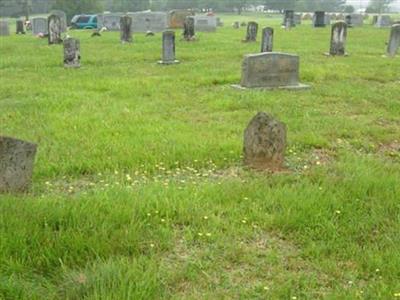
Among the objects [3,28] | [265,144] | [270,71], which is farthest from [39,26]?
[265,144]

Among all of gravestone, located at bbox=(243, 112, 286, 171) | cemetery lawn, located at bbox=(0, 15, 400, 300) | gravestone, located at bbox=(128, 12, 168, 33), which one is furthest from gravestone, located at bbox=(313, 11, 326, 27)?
gravestone, located at bbox=(243, 112, 286, 171)

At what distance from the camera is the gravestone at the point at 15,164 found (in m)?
4.56

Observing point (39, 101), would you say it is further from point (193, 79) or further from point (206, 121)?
point (193, 79)

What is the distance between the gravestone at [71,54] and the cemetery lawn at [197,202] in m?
4.77

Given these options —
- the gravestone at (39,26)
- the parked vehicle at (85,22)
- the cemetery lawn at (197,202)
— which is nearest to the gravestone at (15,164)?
the cemetery lawn at (197,202)

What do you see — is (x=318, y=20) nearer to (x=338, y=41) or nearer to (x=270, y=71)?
(x=338, y=41)

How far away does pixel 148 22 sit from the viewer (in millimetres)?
32281

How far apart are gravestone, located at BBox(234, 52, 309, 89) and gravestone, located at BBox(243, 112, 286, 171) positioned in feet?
17.6

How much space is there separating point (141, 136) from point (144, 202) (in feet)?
8.07

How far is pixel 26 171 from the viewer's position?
15.4 ft

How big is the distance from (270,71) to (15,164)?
7.25 meters

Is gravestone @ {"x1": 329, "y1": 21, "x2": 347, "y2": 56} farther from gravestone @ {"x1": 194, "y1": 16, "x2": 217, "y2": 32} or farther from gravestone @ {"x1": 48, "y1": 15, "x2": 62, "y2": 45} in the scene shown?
gravestone @ {"x1": 194, "y1": 16, "x2": 217, "y2": 32}

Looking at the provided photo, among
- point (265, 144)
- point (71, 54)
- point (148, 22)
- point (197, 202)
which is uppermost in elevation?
point (148, 22)

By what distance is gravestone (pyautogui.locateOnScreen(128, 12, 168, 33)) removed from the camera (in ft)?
105
